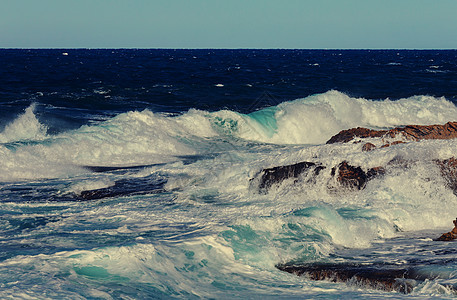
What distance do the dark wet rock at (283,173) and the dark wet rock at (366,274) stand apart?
3539 millimetres

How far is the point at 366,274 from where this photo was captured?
5348 millimetres

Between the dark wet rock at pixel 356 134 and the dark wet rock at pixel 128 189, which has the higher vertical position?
the dark wet rock at pixel 356 134

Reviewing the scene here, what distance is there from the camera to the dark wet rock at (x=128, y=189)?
9.41 m

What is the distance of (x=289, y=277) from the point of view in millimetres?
5547

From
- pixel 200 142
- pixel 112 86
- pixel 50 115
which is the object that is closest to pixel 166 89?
pixel 112 86

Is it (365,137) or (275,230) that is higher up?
(365,137)

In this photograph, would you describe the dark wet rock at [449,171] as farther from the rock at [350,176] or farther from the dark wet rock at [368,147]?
the dark wet rock at [368,147]

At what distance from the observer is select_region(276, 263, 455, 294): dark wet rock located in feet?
16.7

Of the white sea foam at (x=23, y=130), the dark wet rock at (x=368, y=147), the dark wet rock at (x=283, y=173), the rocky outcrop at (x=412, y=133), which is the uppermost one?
the rocky outcrop at (x=412, y=133)

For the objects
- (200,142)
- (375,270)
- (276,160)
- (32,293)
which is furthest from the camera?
(200,142)

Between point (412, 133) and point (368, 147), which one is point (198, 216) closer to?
point (368, 147)

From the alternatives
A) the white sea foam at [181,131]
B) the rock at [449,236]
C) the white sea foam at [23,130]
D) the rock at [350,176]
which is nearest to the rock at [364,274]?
the rock at [449,236]

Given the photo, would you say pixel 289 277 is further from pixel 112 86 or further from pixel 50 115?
pixel 112 86

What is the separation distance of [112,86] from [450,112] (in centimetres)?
1783
